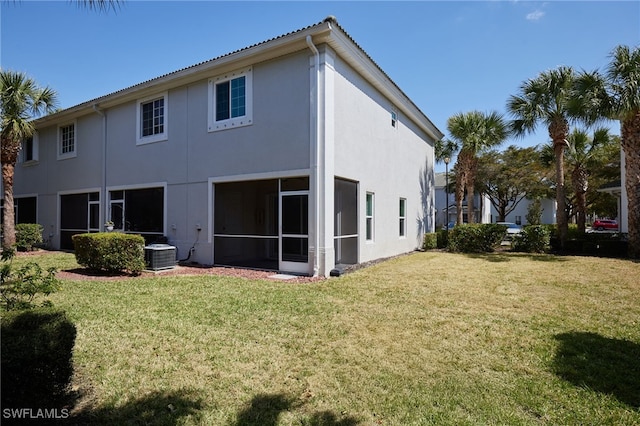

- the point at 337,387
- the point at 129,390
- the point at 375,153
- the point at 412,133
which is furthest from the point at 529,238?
the point at 129,390

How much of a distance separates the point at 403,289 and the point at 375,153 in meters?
6.24

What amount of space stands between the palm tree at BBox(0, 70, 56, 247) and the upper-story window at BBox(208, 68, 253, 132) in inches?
371

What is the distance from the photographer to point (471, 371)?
155 inches

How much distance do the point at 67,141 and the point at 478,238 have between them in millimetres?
20402

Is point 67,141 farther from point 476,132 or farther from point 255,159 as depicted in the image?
point 476,132

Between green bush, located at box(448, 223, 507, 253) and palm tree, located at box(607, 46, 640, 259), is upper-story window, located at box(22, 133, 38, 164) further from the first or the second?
palm tree, located at box(607, 46, 640, 259)

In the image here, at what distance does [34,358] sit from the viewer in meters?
2.54

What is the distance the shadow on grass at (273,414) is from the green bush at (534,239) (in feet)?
52.0

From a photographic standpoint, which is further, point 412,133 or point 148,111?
point 412,133

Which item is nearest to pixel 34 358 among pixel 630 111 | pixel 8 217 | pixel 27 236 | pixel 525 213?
pixel 8 217

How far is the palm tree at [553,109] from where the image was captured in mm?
15062

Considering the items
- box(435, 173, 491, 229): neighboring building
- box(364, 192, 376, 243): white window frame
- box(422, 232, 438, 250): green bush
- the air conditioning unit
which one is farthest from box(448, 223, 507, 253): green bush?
box(435, 173, 491, 229): neighboring building

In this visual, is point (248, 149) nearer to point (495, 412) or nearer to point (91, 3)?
point (91, 3)

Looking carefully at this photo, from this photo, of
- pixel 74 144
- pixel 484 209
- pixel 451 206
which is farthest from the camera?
pixel 451 206
